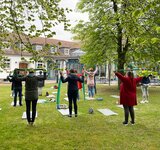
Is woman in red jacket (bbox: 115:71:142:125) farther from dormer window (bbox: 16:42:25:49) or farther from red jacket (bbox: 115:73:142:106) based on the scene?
dormer window (bbox: 16:42:25:49)

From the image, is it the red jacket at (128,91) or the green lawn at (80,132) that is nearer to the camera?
the green lawn at (80,132)

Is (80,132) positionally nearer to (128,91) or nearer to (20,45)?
(128,91)

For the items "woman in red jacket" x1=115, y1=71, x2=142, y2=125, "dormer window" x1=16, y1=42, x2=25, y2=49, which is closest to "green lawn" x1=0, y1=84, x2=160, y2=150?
"woman in red jacket" x1=115, y1=71, x2=142, y2=125

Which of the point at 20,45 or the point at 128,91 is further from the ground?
the point at 20,45

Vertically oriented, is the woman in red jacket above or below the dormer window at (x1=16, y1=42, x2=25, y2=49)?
below

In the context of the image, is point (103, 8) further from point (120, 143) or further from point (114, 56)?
point (120, 143)

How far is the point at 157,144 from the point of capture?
6.96 meters

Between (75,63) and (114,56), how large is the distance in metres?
24.3

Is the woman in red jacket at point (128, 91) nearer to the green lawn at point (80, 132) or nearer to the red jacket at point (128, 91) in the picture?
the red jacket at point (128, 91)

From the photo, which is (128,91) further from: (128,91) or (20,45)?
(20,45)

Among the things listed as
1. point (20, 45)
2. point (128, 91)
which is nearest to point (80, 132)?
point (128, 91)

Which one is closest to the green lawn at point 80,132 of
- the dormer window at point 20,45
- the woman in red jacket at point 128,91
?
the woman in red jacket at point 128,91

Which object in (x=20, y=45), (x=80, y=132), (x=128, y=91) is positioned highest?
(x=20, y=45)

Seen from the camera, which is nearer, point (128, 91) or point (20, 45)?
point (20, 45)
